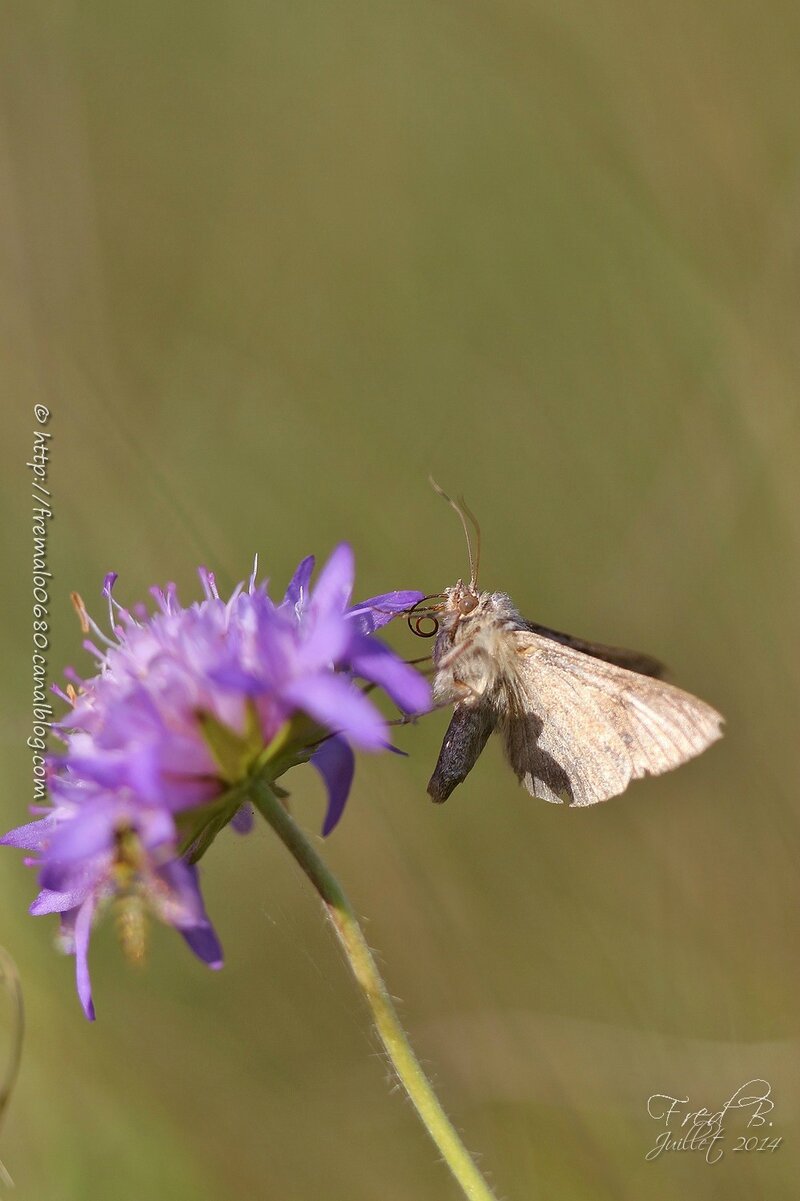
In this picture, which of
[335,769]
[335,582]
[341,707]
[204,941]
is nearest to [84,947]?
[204,941]

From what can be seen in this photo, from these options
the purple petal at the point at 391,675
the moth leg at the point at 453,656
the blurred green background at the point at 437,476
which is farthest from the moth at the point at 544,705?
the blurred green background at the point at 437,476

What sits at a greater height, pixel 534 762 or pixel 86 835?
pixel 86 835

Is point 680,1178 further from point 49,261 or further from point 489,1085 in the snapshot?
point 49,261

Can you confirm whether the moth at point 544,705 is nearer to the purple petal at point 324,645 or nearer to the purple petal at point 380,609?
the purple petal at point 380,609

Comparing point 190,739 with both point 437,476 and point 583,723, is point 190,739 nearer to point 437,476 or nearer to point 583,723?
point 583,723

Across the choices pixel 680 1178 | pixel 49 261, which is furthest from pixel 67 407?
pixel 680 1178

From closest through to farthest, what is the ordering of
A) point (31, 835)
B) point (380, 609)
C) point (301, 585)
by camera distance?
point (31, 835) < point (380, 609) < point (301, 585)
